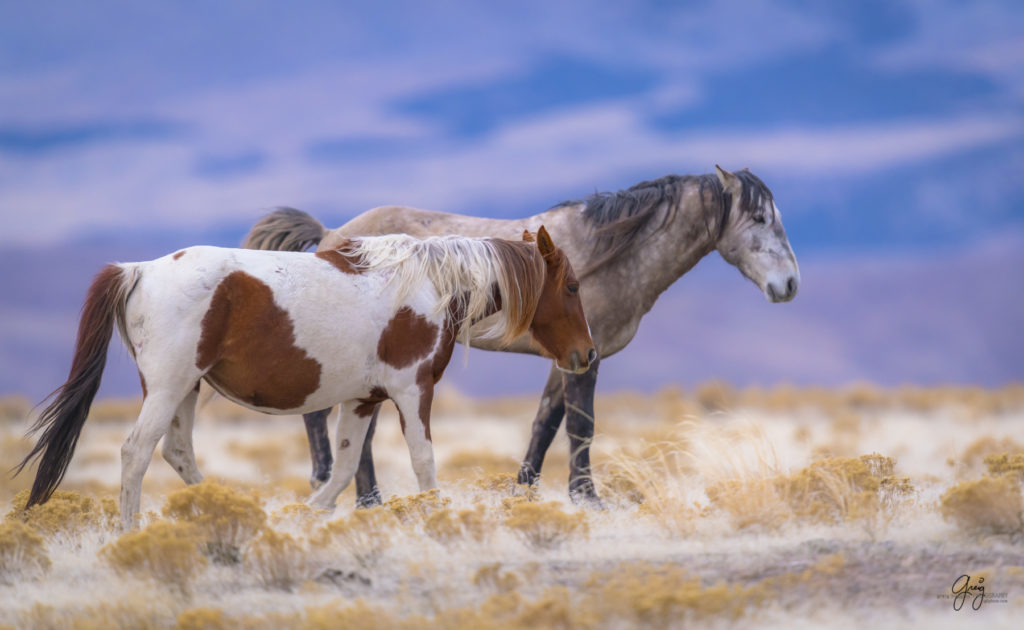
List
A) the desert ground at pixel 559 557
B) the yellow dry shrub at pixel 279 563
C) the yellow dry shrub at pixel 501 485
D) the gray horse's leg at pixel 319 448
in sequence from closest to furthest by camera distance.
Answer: the desert ground at pixel 559 557
the yellow dry shrub at pixel 279 563
the yellow dry shrub at pixel 501 485
the gray horse's leg at pixel 319 448

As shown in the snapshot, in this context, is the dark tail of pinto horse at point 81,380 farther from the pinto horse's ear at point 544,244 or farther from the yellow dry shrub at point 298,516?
the pinto horse's ear at point 544,244

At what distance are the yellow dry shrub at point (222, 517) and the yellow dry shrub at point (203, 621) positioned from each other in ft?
3.42

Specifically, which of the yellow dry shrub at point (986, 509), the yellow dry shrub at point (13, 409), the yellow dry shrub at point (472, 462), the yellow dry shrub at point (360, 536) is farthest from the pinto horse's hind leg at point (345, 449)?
the yellow dry shrub at point (13, 409)

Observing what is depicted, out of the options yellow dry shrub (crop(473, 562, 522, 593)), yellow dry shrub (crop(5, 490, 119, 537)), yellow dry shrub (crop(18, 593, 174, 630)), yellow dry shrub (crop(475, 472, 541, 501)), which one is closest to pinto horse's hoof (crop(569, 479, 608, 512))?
yellow dry shrub (crop(475, 472, 541, 501))

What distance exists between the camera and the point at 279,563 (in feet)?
15.3

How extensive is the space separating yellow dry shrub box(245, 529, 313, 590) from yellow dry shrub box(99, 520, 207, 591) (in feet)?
1.02

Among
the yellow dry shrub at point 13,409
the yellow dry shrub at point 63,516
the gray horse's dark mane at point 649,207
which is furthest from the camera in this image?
the yellow dry shrub at point 13,409

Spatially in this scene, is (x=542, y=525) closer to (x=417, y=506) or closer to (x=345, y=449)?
(x=417, y=506)

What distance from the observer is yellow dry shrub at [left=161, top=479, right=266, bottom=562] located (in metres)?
4.91

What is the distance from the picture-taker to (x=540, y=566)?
4738 mm

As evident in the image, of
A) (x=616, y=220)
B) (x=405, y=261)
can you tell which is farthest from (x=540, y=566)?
(x=616, y=220)

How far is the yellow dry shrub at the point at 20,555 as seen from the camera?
4973mm

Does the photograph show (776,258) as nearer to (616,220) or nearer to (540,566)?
(616,220)

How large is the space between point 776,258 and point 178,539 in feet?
16.0
